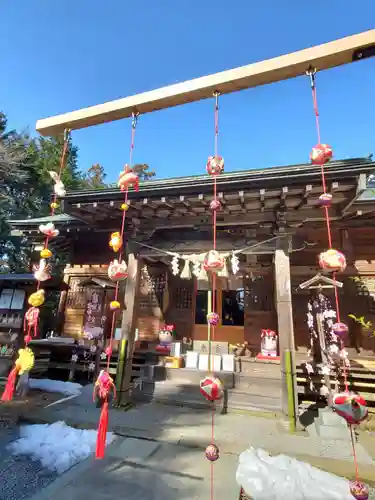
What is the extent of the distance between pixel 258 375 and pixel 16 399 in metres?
6.71

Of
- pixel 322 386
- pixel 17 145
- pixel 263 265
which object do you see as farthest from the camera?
pixel 17 145

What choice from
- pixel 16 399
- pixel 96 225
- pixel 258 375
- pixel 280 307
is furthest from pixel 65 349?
pixel 280 307

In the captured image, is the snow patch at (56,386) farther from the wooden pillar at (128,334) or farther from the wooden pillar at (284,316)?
the wooden pillar at (284,316)

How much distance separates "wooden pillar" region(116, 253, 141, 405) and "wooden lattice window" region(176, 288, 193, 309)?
3227 mm

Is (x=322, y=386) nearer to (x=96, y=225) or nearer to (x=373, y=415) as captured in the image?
(x=373, y=415)

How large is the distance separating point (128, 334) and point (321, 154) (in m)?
6.45

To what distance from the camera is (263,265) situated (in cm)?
976

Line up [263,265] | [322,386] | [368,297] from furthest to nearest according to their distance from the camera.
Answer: [263,265]
[368,297]
[322,386]

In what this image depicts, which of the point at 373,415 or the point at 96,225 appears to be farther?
the point at 96,225

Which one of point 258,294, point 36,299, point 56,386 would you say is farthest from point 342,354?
point 56,386

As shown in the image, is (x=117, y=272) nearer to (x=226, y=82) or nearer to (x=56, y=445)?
(x=226, y=82)

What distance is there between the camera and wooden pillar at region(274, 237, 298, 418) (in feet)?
19.9

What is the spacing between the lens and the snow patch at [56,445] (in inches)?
167

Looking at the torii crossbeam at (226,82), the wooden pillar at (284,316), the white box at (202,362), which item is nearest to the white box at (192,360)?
the white box at (202,362)
